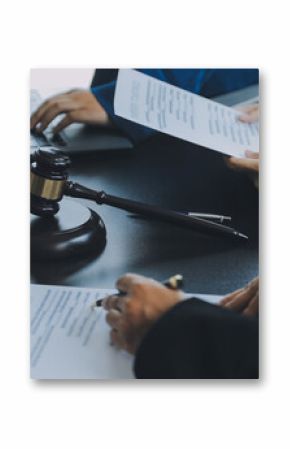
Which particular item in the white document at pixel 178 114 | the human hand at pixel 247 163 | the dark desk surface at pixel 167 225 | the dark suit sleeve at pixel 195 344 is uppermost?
the white document at pixel 178 114

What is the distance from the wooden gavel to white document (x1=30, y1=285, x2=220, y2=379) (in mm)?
127

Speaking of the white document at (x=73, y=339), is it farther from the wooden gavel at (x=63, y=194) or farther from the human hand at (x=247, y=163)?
the human hand at (x=247, y=163)

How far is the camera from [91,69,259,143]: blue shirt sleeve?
1.25 m

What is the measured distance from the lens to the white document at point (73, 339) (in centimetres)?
116

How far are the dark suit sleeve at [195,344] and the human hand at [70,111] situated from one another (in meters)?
0.37

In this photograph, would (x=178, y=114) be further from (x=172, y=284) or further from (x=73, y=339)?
(x=73, y=339)

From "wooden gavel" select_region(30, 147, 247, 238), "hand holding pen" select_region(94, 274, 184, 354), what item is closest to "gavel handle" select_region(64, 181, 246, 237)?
"wooden gavel" select_region(30, 147, 247, 238)

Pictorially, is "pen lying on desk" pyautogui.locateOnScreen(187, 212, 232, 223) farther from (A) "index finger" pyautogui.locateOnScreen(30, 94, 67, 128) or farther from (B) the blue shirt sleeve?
(A) "index finger" pyautogui.locateOnScreen(30, 94, 67, 128)

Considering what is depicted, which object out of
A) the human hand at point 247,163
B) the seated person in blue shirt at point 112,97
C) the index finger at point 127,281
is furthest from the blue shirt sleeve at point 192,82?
the index finger at point 127,281

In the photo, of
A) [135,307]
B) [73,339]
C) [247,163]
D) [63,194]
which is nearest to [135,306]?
[135,307]

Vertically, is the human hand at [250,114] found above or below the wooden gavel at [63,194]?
above
